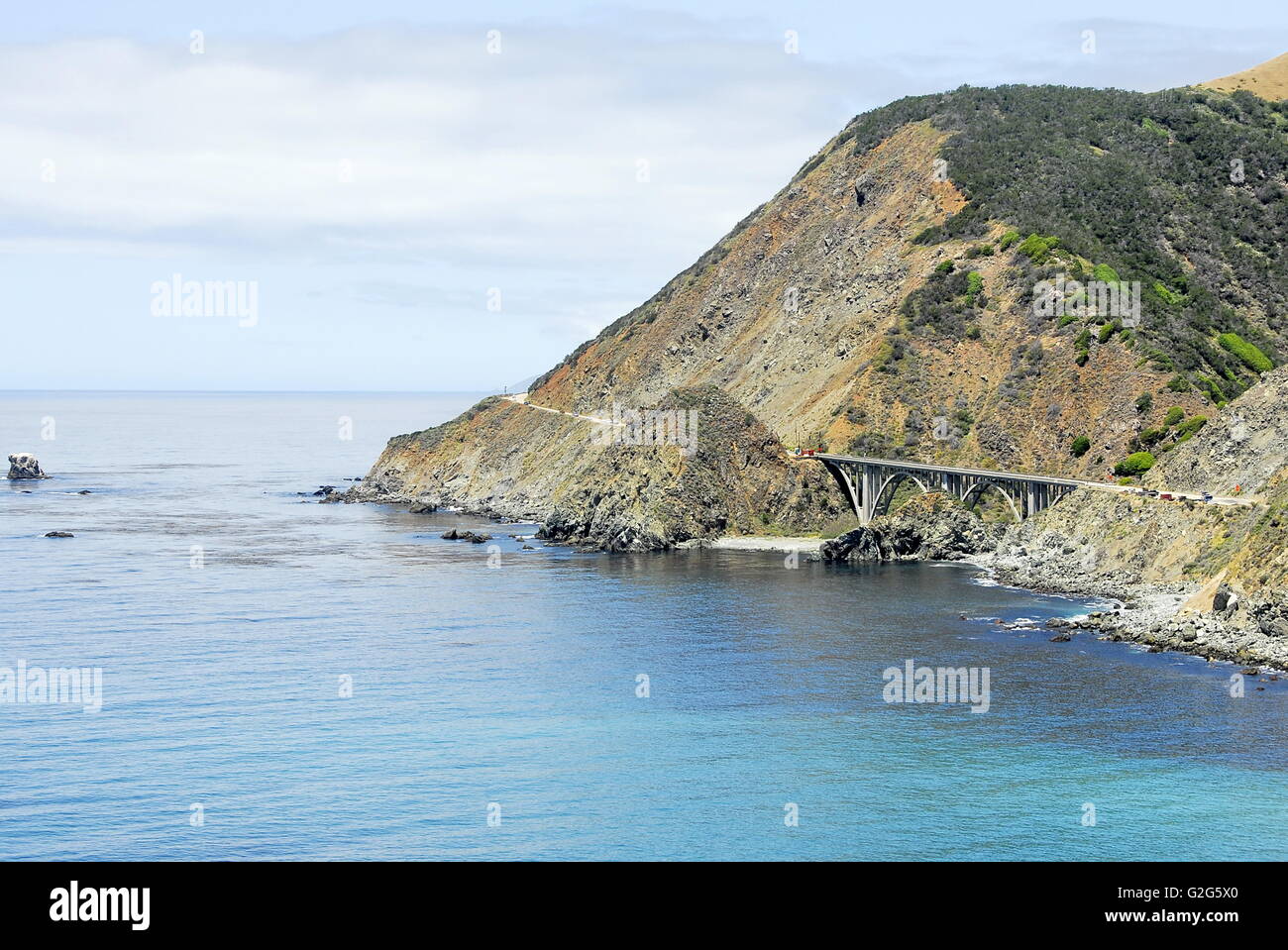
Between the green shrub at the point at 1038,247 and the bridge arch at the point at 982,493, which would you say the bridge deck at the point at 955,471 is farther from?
the green shrub at the point at 1038,247

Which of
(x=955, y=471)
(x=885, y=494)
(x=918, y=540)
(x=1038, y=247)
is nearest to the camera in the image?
(x=918, y=540)

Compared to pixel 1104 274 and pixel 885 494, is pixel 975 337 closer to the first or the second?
pixel 1104 274

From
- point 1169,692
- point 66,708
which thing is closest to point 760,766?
point 1169,692

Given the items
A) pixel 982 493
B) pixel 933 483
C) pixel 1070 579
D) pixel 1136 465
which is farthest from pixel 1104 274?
pixel 1070 579

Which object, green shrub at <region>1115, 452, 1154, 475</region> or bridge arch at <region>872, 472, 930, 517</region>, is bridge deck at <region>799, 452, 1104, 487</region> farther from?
green shrub at <region>1115, 452, 1154, 475</region>

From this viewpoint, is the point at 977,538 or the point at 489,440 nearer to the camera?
the point at 977,538

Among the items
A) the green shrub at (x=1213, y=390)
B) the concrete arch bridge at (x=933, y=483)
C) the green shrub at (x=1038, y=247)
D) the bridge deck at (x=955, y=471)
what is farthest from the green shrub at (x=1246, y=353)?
the concrete arch bridge at (x=933, y=483)
